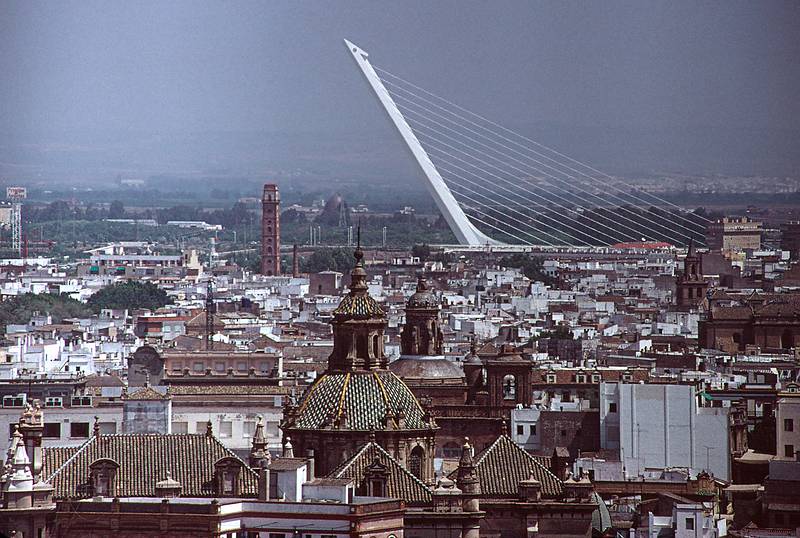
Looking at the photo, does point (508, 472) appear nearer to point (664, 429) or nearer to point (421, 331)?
point (664, 429)

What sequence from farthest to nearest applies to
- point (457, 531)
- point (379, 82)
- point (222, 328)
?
point (379, 82)
point (222, 328)
point (457, 531)

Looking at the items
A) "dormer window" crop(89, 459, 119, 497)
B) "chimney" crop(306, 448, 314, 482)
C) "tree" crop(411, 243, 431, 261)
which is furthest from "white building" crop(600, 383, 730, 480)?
"tree" crop(411, 243, 431, 261)

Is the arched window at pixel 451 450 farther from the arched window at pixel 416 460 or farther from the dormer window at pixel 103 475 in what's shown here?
the dormer window at pixel 103 475

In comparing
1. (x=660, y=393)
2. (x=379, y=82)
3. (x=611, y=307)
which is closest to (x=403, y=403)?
(x=660, y=393)

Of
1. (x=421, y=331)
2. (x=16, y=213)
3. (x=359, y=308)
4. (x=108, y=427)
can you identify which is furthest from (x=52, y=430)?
(x=16, y=213)

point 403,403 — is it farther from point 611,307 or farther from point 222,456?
point 611,307

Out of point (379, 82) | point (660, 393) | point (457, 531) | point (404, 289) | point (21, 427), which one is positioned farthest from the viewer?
point (379, 82)
